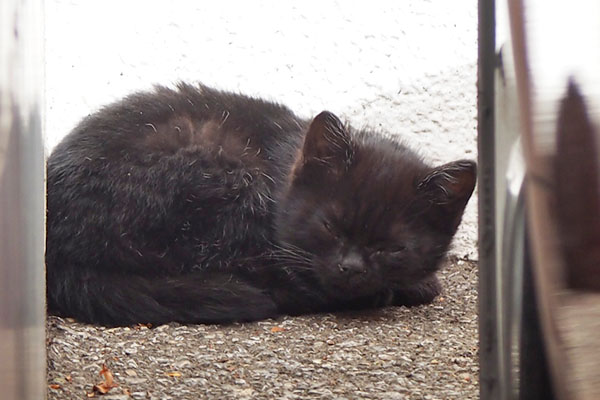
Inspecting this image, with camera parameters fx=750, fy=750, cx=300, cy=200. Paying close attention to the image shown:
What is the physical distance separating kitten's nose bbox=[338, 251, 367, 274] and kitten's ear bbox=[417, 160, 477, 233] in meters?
0.28

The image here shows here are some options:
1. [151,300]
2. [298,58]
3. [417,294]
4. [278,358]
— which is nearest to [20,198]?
[278,358]

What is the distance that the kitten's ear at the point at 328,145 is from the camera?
2330mm

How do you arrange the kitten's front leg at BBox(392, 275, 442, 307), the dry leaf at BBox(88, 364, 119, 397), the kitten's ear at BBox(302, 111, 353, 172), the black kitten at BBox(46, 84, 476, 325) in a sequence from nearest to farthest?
the dry leaf at BBox(88, 364, 119, 397), the black kitten at BBox(46, 84, 476, 325), the kitten's ear at BBox(302, 111, 353, 172), the kitten's front leg at BBox(392, 275, 442, 307)

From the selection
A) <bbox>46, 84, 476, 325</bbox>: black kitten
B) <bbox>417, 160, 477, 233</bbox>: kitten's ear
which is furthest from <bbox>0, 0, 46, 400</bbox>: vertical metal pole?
<bbox>417, 160, 477, 233</bbox>: kitten's ear

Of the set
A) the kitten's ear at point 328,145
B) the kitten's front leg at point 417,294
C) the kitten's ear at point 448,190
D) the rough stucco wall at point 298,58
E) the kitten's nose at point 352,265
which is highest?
the rough stucco wall at point 298,58

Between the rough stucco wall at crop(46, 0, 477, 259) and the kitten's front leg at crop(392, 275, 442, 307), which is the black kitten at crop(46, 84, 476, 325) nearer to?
the kitten's front leg at crop(392, 275, 442, 307)

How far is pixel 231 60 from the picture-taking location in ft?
10.3

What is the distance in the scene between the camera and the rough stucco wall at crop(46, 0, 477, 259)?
119 inches

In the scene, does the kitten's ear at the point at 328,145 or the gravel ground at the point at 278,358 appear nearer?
the gravel ground at the point at 278,358

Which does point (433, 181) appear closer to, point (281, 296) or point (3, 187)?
point (281, 296)

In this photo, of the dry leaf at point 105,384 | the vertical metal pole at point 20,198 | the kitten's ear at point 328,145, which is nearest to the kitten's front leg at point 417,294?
the kitten's ear at point 328,145

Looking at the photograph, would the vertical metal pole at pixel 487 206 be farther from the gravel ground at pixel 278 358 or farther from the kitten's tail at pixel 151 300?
the kitten's tail at pixel 151 300

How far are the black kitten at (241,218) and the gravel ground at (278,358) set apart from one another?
0.43 feet

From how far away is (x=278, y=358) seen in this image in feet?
5.63
